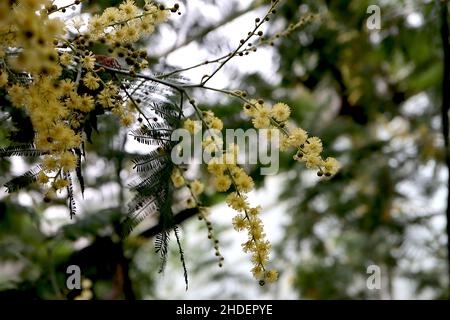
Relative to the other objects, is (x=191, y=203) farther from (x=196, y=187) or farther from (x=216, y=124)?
(x=216, y=124)

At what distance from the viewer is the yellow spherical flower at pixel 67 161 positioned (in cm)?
100

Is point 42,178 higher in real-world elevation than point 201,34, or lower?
lower

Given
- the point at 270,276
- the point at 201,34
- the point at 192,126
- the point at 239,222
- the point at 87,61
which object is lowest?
the point at 270,276

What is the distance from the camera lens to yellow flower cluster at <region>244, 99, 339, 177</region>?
1.11 m

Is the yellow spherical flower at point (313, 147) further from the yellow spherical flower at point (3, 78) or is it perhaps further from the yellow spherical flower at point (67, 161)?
the yellow spherical flower at point (3, 78)

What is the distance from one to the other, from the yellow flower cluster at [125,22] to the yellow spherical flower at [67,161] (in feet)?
0.85

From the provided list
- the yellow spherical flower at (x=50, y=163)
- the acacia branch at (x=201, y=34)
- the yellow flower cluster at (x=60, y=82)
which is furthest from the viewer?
the acacia branch at (x=201, y=34)

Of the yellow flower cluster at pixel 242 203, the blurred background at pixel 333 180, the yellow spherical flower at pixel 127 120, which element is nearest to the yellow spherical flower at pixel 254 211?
the yellow flower cluster at pixel 242 203

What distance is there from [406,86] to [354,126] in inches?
39.2

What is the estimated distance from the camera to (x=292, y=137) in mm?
1105

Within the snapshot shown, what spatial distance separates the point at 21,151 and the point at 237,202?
50 centimetres

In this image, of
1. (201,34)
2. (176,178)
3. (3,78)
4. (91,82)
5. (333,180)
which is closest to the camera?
(3,78)

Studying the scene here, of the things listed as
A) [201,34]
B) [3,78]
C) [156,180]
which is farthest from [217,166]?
[201,34]
